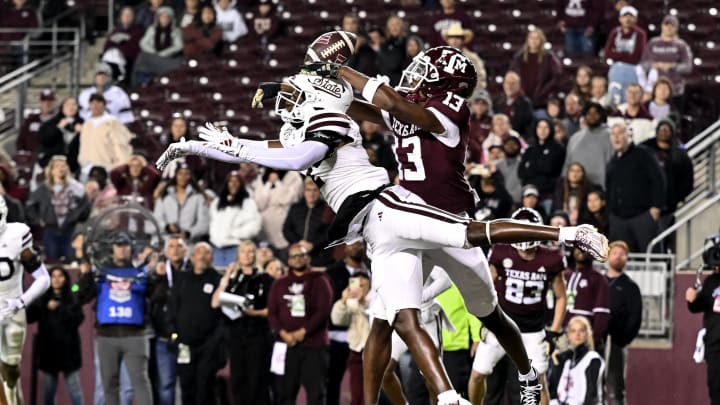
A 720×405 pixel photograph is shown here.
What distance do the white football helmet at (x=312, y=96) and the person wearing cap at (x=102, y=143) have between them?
8640mm

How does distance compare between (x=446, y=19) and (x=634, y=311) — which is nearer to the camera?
(x=634, y=311)

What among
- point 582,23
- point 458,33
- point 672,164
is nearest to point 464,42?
point 458,33

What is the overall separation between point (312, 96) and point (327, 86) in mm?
109

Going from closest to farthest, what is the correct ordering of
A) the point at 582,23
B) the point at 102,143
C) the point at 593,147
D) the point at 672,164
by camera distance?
the point at 672,164
the point at 593,147
the point at 102,143
the point at 582,23

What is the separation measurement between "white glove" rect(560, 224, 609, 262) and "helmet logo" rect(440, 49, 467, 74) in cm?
121

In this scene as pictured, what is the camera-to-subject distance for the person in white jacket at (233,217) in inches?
658

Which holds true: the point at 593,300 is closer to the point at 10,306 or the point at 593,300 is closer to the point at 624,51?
the point at 624,51

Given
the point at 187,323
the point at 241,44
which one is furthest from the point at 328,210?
the point at 241,44

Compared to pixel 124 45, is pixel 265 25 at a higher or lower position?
higher

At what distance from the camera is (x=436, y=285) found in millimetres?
12391

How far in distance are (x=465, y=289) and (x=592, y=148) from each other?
612 cm

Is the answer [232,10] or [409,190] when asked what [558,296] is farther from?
[232,10]

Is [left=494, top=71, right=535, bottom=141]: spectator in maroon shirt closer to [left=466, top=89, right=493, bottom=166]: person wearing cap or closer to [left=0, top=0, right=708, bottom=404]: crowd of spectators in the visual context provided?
[left=0, top=0, right=708, bottom=404]: crowd of spectators

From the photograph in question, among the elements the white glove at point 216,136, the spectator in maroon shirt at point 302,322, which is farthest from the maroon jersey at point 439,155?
the spectator in maroon shirt at point 302,322
